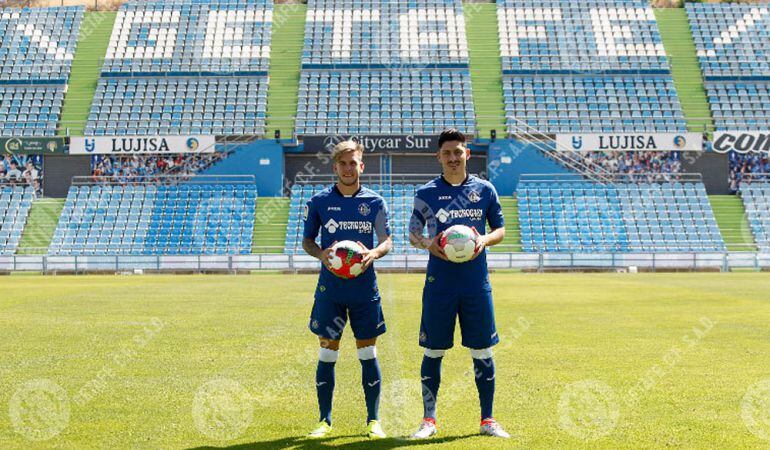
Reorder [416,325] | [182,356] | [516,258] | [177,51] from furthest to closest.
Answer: [177,51] < [516,258] < [416,325] < [182,356]

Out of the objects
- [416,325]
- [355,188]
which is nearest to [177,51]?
[416,325]

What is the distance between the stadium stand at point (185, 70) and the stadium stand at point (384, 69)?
Answer: 298cm

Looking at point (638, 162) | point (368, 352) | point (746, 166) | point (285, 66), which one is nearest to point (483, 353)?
point (368, 352)

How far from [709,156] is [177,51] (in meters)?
31.0

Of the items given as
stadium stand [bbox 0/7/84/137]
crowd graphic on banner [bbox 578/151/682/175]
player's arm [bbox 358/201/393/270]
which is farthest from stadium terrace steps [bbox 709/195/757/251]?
player's arm [bbox 358/201/393/270]

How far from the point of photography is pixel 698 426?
23.6 ft

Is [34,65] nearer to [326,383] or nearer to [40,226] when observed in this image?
[40,226]

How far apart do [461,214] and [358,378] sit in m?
3.49

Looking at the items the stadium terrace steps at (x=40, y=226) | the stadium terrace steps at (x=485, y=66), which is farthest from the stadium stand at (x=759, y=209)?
the stadium terrace steps at (x=40, y=226)

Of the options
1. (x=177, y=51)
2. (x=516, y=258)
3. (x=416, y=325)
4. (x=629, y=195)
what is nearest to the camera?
(x=416, y=325)

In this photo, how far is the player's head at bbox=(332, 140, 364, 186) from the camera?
6.96m

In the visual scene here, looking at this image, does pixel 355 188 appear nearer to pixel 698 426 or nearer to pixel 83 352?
pixel 698 426

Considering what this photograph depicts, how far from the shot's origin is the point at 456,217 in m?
7.11

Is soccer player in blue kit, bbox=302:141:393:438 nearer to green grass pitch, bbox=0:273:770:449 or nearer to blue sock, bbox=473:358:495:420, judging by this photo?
green grass pitch, bbox=0:273:770:449
